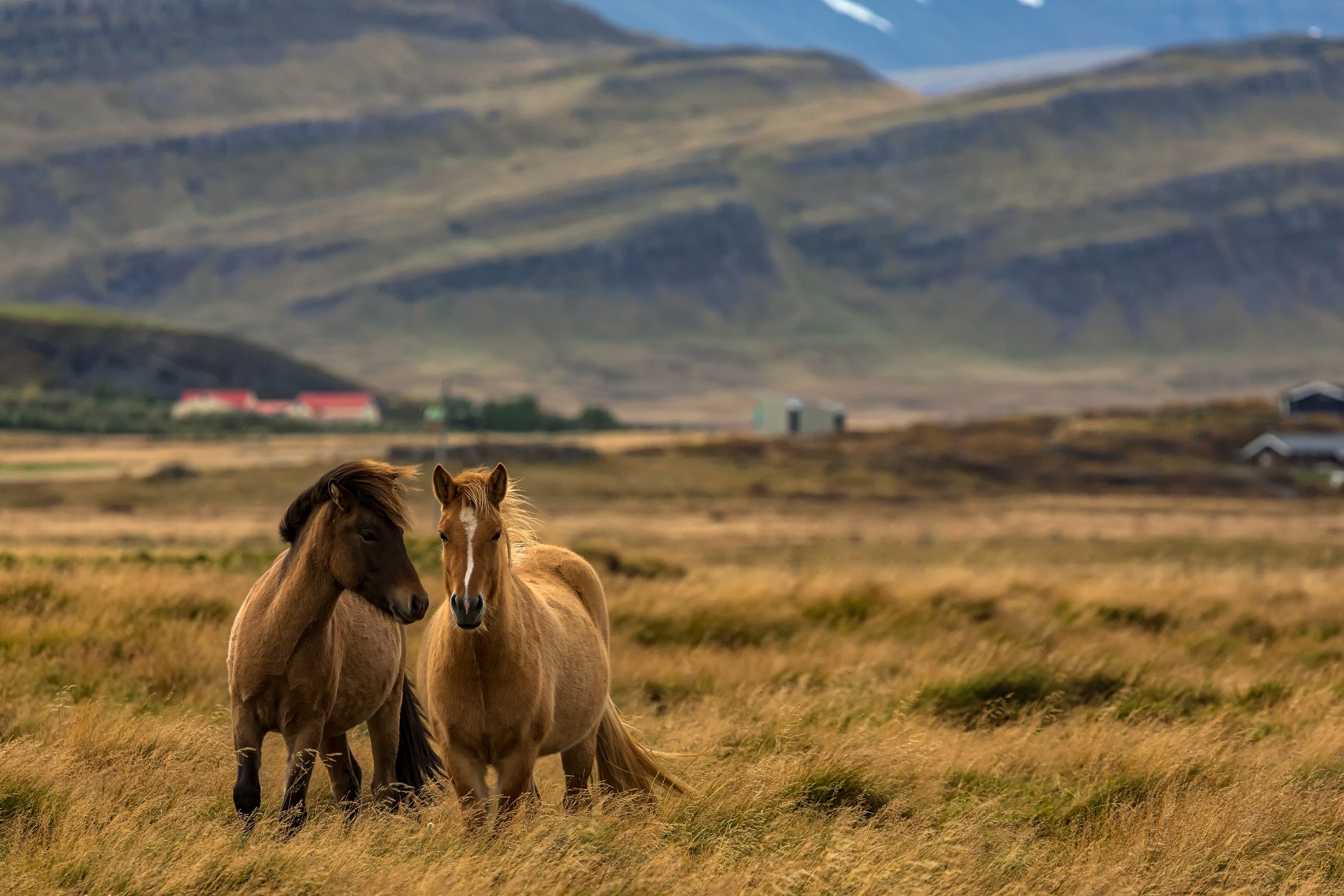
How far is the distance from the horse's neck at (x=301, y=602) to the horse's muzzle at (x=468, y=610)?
1119 millimetres

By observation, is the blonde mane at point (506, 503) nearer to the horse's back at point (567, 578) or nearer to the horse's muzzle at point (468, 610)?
the horse's back at point (567, 578)

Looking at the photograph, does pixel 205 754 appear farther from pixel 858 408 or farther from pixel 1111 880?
pixel 858 408

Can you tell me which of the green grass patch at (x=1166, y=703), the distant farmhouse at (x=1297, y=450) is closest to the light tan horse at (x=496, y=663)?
the green grass patch at (x=1166, y=703)

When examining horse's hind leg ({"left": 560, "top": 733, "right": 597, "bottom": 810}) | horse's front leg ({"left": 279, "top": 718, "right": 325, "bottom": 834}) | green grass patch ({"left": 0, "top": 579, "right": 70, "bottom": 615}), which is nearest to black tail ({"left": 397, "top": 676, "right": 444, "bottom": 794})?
horse's hind leg ({"left": 560, "top": 733, "right": 597, "bottom": 810})

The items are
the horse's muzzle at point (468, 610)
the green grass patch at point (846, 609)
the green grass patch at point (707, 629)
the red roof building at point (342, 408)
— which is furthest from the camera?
the red roof building at point (342, 408)

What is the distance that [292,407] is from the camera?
410ft

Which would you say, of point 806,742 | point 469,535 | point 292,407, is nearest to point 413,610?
point 469,535

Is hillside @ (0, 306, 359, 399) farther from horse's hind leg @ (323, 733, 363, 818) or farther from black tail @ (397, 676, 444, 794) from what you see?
horse's hind leg @ (323, 733, 363, 818)

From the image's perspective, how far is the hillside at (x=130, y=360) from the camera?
133 metres

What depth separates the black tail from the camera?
9.95 meters

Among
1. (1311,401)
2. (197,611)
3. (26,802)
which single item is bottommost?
(1311,401)

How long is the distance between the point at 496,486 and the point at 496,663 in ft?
2.89

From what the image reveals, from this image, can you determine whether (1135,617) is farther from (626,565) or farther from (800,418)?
(800,418)

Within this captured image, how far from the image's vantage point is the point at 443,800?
30.9 feet
